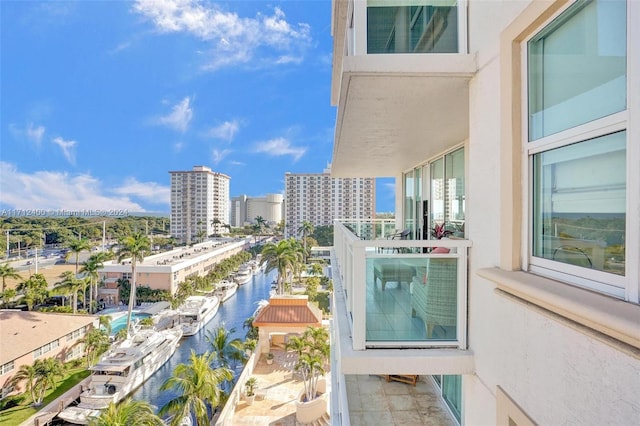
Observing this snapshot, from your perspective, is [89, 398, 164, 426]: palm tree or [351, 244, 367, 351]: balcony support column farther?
[89, 398, 164, 426]: palm tree

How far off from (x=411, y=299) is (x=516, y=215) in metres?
1.41

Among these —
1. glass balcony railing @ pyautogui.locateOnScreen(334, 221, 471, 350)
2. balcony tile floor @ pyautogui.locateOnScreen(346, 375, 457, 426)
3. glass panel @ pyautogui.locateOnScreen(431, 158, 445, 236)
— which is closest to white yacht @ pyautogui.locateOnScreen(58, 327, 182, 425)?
balcony tile floor @ pyautogui.locateOnScreen(346, 375, 457, 426)

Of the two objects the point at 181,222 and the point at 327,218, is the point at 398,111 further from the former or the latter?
the point at 181,222

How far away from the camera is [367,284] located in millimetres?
3230

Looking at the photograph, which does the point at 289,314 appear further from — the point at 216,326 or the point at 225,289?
the point at 225,289

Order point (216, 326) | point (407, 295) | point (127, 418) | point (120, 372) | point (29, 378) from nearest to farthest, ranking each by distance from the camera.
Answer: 1. point (407, 295)
2. point (127, 418)
3. point (29, 378)
4. point (120, 372)
5. point (216, 326)

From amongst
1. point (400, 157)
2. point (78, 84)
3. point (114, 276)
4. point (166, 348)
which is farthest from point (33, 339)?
point (78, 84)

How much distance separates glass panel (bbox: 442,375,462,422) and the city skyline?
164 ft

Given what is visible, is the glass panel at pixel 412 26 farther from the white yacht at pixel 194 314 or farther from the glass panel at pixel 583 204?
the white yacht at pixel 194 314

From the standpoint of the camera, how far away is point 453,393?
464cm

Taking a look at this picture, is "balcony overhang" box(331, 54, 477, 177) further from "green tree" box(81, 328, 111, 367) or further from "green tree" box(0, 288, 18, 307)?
"green tree" box(0, 288, 18, 307)

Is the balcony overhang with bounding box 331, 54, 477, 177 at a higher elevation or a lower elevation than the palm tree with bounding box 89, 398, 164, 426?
higher

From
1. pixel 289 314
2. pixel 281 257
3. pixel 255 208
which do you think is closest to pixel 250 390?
pixel 289 314

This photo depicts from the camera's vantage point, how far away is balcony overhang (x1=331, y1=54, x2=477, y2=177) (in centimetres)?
297
